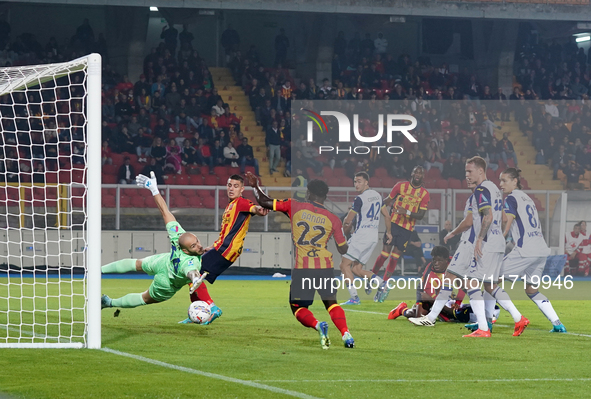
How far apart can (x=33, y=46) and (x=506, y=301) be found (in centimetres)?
1998

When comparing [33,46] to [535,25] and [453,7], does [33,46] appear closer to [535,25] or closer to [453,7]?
[453,7]

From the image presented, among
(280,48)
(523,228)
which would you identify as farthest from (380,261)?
(280,48)

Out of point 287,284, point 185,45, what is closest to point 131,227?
point 287,284

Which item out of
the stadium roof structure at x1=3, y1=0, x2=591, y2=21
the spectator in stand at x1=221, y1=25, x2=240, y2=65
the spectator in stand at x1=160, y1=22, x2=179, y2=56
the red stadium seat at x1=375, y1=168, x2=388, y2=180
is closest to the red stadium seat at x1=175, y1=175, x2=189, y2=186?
the stadium roof structure at x1=3, y1=0, x2=591, y2=21

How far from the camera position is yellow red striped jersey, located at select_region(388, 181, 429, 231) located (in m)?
14.0

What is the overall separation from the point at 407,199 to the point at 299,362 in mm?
7442

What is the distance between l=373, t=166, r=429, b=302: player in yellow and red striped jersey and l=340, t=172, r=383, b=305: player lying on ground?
27 cm

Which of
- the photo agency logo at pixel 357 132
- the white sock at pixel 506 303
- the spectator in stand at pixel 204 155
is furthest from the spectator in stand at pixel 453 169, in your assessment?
the white sock at pixel 506 303

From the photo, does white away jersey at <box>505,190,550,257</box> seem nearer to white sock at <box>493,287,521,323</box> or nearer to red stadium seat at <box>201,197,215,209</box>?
white sock at <box>493,287,521,323</box>

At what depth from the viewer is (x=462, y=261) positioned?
9.70 m

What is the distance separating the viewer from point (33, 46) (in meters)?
25.5

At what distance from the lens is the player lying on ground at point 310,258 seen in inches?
314

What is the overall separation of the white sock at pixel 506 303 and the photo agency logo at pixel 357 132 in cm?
935

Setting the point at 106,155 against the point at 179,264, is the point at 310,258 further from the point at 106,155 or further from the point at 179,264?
the point at 106,155
